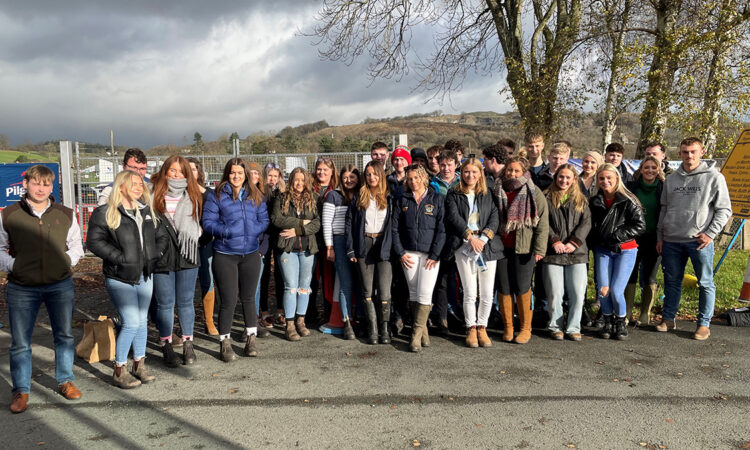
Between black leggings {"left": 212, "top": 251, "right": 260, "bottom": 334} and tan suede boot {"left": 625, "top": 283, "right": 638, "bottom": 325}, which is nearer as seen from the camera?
black leggings {"left": 212, "top": 251, "right": 260, "bottom": 334}

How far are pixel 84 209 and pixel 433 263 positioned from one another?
28.9ft

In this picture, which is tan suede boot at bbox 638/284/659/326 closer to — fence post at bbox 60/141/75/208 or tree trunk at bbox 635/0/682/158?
tree trunk at bbox 635/0/682/158

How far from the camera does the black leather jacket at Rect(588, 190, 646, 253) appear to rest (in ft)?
17.2

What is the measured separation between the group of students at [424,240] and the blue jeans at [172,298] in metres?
0.01

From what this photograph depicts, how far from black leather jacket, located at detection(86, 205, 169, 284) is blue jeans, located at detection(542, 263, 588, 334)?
4003mm

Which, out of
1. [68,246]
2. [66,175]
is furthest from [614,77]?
[66,175]

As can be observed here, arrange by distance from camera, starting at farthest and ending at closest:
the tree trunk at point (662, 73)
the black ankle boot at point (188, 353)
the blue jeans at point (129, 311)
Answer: the tree trunk at point (662, 73), the black ankle boot at point (188, 353), the blue jeans at point (129, 311)

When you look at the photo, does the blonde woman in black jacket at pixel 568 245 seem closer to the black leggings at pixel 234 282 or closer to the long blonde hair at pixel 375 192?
the long blonde hair at pixel 375 192

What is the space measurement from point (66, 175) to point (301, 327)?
7603 mm

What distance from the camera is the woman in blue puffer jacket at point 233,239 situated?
488 centimetres

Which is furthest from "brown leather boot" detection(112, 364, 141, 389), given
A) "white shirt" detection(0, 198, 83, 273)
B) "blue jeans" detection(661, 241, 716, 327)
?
"blue jeans" detection(661, 241, 716, 327)

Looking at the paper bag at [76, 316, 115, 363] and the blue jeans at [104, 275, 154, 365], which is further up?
the blue jeans at [104, 275, 154, 365]

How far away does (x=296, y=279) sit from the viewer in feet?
18.3

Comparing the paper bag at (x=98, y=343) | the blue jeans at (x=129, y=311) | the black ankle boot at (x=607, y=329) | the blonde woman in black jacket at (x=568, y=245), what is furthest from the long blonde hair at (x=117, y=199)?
the black ankle boot at (x=607, y=329)
